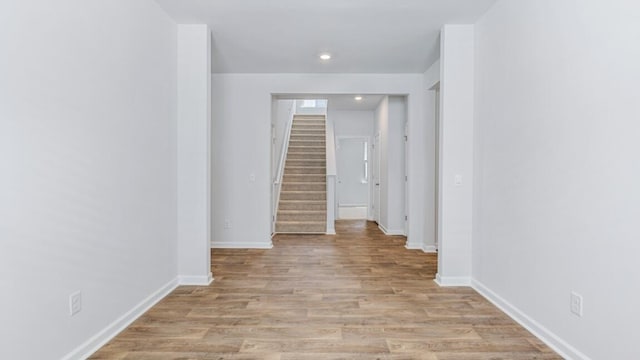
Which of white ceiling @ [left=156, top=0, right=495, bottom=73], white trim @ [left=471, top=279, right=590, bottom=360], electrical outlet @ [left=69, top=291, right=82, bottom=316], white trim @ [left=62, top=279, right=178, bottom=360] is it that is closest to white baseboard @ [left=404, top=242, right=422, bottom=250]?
white trim @ [left=471, top=279, right=590, bottom=360]

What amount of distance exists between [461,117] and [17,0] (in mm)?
3342

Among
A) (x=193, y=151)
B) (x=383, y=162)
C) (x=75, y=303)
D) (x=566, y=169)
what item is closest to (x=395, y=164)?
(x=383, y=162)

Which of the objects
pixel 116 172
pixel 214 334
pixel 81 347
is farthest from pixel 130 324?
pixel 116 172

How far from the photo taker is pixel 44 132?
176 centimetres

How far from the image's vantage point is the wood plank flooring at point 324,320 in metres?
2.12

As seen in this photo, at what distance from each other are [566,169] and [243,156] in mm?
Answer: 4020

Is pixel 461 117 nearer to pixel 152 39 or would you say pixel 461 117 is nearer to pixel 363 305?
pixel 363 305

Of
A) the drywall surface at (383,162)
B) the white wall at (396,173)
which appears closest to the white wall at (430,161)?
the white wall at (396,173)

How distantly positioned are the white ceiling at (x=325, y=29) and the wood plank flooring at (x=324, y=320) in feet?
8.30

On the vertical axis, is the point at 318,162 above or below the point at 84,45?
below

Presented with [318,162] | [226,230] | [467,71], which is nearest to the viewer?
[467,71]

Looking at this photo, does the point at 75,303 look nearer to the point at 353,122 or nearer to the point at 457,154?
the point at 457,154

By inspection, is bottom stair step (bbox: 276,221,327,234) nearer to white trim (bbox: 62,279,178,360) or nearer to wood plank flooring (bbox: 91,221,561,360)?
wood plank flooring (bbox: 91,221,561,360)

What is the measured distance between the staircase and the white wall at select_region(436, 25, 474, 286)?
316 cm
